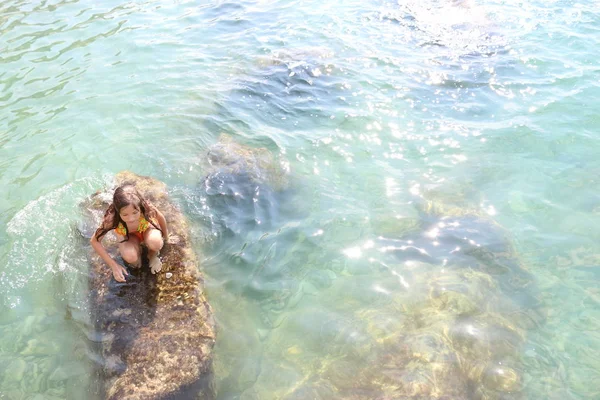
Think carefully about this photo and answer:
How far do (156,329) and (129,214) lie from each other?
A: 133 cm

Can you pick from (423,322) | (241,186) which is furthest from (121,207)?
(423,322)

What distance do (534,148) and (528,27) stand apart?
6.00 meters

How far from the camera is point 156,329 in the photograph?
5098mm

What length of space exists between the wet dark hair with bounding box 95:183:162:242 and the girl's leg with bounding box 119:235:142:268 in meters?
0.07

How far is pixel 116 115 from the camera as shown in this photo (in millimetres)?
9492

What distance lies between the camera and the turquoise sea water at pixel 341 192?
522cm

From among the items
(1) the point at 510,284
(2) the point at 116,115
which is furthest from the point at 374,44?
(1) the point at 510,284

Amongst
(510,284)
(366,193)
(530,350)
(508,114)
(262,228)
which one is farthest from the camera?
(508,114)

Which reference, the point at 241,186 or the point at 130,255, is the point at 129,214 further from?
the point at 241,186

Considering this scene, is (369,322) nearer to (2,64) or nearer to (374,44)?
(374,44)

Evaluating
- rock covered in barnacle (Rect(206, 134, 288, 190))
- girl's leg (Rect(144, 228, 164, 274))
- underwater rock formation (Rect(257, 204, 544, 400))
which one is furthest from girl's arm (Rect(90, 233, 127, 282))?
rock covered in barnacle (Rect(206, 134, 288, 190))

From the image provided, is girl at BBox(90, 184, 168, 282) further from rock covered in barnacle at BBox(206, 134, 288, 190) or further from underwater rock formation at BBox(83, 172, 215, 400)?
rock covered in barnacle at BBox(206, 134, 288, 190)

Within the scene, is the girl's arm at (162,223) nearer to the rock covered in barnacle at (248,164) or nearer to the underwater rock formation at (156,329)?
the underwater rock formation at (156,329)

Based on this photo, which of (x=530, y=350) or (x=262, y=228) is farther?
(x=262, y=228)
